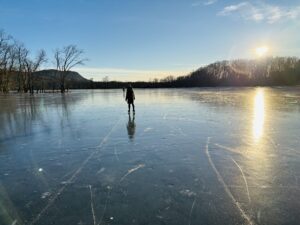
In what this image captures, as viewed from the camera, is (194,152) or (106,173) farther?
(194,152)

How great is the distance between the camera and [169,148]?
6.91 metres

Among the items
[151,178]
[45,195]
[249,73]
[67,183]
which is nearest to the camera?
[45,195]

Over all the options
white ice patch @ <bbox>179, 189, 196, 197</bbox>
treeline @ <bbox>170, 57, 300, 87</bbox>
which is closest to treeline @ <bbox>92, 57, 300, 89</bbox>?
treeline @ <bbox>170, 57, 300, 87</bbox>

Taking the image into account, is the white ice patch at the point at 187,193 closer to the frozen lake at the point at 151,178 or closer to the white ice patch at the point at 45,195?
the frozen lake at the point at 151,178

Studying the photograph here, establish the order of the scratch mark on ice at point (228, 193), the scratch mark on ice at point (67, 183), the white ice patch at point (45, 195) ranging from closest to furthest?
the scratch mark on ice at point (228, 193) < the scratch mark on ice at point (67, 183) < the white ice patch at point (45, 195)

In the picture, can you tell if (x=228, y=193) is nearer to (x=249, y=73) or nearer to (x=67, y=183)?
(x=67, y=183)

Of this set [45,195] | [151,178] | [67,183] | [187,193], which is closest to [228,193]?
[187,193]

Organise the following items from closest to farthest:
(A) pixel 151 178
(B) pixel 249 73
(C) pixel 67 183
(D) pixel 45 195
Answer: (D) pixel 45 195
(C) pixel 67 183
(A) pixel 151 178
(B) pixel 249 73

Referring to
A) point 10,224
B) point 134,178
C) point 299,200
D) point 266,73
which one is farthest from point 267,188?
point 266,73

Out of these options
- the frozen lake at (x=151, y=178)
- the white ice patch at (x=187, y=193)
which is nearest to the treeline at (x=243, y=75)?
the frozen lake at (x=151, y=178)

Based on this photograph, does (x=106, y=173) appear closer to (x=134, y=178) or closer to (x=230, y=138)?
(x=134, y=178)

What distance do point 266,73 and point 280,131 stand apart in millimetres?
105466

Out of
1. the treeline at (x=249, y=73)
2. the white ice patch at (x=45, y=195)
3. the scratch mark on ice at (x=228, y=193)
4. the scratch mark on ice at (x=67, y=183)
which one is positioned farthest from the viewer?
the treeline at (x=249, y=73)

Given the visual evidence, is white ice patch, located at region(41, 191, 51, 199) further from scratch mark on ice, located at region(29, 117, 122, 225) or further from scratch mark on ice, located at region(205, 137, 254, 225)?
scratch mark on ice, located at region(205, 137, 254, 225)
